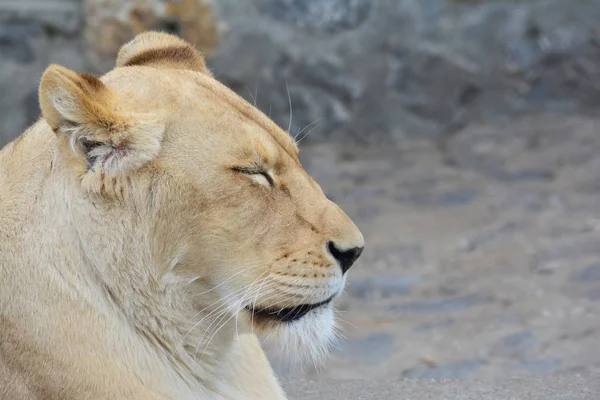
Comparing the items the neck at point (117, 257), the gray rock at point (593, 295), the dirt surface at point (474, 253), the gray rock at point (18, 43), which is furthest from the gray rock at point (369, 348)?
the gray rock at point (18, 43)

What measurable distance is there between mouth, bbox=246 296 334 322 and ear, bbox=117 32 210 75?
24.8 inches

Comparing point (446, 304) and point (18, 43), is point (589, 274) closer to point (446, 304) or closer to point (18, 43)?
point (446, 304)

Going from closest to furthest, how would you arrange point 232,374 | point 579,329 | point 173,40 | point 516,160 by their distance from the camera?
point 232,374
point 173,40
point 579,329
point 516,160

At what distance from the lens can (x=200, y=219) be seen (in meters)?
2.13

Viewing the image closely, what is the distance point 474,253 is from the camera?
15.0ft

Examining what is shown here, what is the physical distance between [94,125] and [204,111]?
0.25 meters

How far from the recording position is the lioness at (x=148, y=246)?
2.08 m

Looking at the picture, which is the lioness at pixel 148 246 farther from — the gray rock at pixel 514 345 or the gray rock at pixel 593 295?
the gray rock at pixel 593 295

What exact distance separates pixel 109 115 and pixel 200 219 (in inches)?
10.8

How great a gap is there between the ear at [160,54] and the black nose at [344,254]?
0.61 meters

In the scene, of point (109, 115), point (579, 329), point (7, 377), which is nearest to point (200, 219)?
point (109, 115)

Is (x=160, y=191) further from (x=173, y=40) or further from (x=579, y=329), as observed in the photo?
(x=579, y=329)

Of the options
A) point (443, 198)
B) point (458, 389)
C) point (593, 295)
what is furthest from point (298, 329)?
point (443, 198)

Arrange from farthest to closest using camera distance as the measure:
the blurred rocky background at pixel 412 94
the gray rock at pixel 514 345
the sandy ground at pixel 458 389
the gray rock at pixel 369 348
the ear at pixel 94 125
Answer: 1. the blurred rocky background at pixel 412 94
2. the gray rock at pixel 369 348
3. the gray rock at pixel 514 345
4. the sandy ground at pixel 458 389
5. the ear at pixel 94 125
